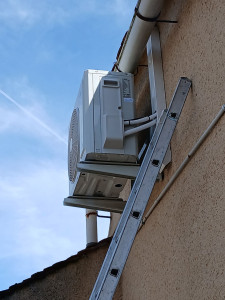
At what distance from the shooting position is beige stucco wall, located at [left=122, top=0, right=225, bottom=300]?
313cm

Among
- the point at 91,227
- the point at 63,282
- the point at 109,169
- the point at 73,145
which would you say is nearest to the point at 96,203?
the point at 73,145

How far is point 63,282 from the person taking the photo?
5.75 meters

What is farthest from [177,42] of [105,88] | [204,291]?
[204,291]

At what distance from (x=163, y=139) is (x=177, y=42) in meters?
0.88

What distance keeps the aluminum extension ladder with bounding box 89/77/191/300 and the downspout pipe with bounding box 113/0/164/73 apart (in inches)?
32.4

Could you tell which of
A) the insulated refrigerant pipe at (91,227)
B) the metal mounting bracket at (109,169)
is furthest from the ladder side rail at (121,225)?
the insulated refrigerant pipe at (91,227)

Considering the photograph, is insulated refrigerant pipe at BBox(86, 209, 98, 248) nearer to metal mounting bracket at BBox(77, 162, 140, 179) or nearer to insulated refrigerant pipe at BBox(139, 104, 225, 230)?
insulated refrigerant pipe at BBox(139, 104, 225, 230)

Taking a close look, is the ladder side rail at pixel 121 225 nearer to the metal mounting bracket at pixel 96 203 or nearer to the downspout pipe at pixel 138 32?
the downspout pipe at pixel 138 32

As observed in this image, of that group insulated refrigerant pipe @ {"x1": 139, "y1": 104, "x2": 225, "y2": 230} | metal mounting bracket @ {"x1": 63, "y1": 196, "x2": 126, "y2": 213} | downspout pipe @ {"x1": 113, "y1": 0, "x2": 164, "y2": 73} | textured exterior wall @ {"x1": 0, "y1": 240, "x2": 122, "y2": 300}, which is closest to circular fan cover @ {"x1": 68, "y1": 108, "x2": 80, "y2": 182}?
metal mounting bracket @ {"x1": 63, "y1": 196, "x2": 126, "y2": 213}

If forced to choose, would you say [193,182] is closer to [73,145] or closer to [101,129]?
[101,129]

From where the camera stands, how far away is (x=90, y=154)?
13.9ft

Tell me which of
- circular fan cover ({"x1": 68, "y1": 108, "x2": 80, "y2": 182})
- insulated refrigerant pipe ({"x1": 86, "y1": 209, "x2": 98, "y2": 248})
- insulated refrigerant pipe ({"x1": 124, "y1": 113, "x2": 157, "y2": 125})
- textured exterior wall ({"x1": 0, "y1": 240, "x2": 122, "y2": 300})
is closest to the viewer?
insulated refrigerant pipe ({"x1": 124, "y1": 113, "x2": 157, "y2": 125})

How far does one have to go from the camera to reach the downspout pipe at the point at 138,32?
4.25 m

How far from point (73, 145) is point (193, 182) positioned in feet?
5.07
